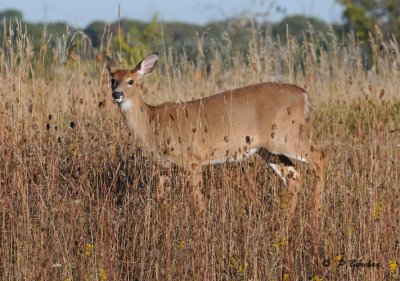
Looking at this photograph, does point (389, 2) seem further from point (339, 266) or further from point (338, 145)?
point (339, 266)

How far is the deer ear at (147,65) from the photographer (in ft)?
25.0

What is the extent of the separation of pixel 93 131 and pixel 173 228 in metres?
1.86

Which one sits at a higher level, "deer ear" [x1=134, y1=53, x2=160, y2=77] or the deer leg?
"deer ear" [x1=134, y1=53, x2=160, y2=77]

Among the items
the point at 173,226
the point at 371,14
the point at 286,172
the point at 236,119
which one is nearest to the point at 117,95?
the point at 236,119

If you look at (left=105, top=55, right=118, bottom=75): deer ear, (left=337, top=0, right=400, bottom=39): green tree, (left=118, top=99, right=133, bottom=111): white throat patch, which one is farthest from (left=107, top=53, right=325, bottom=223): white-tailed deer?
(left=337, top=0, right=400, bottom=39): green tree

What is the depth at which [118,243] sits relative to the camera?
5.55 m

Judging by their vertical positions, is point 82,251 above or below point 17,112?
below

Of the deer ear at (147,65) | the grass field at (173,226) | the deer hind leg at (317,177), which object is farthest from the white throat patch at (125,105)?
the deer hind leg at (317,177)

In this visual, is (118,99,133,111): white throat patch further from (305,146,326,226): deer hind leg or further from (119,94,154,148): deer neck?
(305,146,326,226): deer hind leg

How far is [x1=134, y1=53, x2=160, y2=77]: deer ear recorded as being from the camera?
7621mm

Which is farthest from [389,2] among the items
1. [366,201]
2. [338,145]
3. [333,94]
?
[366,201]

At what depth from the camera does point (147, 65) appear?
25.3ft

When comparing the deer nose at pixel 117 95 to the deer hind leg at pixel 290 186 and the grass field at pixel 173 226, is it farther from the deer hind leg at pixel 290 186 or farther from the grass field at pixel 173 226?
the deer hind leg at pixel 290 186

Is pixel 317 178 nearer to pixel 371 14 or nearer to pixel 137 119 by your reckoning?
pixel 137 119
